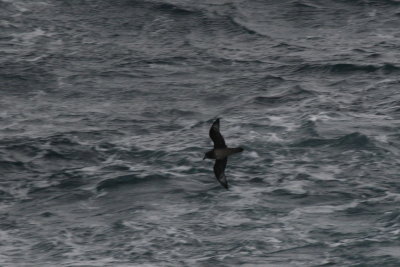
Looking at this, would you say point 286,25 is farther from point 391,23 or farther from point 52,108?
point 52,108

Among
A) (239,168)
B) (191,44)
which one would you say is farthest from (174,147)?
(191,44)

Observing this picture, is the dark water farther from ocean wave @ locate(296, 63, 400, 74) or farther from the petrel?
the petrel

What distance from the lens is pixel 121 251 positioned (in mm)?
53781

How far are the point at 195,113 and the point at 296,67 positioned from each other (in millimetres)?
8119

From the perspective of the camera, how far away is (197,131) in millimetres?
63969

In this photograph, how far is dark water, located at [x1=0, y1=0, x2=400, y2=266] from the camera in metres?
54.5

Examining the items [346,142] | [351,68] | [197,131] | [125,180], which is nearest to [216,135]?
[125,180]

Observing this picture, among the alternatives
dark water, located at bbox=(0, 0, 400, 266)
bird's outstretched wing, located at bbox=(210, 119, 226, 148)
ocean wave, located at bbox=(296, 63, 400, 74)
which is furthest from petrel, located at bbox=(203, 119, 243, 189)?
ocean wave, located at bbox=(296, 63, 400, 74)

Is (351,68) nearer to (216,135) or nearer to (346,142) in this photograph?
(346,142)

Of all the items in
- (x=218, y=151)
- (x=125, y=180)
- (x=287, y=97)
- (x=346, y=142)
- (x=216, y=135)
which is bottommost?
(x=125, y=180)

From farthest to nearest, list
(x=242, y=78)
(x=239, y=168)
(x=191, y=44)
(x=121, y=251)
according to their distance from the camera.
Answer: (x=191, y=44), (x=242, y=78), (x=239, y=168), (x=121, y=251)

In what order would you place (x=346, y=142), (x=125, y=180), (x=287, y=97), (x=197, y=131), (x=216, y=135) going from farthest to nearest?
(x=287, y=97) < (x=197, y=131) < (x=346, y=142) < (x=125, y=180) < (x=216, y=135)

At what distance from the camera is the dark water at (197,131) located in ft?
179

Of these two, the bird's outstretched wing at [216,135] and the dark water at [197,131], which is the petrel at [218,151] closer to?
the bird's outstretched wing at [216,135]
